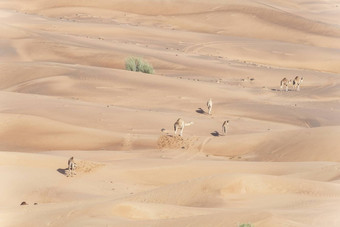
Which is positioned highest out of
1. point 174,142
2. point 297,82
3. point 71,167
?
point 297,82

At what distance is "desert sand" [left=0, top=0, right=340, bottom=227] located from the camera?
12648mm

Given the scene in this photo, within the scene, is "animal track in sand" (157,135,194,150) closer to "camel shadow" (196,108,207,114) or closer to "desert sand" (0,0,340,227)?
"desert sand" (0,0,340,227)

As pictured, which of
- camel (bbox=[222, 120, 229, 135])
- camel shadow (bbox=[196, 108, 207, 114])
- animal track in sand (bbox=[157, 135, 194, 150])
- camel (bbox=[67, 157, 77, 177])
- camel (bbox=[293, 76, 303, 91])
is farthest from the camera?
camel (bbox=[293, 76, 303, 91])

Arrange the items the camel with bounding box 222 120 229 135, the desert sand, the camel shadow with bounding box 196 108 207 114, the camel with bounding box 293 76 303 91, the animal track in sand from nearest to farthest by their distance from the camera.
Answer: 1. the desert sand
2. the animal track in sand
3. the camel with bounding box 222 120 229 135
4. the camel shadow with bounding box 196 108 207 114
5. the camel with bounding box 293 76 303 91

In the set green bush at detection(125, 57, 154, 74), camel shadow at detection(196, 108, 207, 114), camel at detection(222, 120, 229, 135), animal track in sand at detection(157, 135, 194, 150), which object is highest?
green bush at detection(125, 57, 154, 74)

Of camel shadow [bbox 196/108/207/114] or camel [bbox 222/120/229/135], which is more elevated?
camel shadow [bbox 196/108/207/114]

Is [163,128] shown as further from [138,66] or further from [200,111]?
[138,66]

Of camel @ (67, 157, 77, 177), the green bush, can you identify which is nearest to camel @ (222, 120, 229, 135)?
camel @ (67, 157, 77, 177)

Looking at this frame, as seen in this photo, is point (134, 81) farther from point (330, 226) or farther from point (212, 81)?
point (330, 226)

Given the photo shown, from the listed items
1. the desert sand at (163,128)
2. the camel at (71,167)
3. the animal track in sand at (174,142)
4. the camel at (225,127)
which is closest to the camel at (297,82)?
the desert sand at (163,128)

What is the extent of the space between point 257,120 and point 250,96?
4.74 meters

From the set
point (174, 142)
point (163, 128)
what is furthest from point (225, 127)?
point (174, 142)

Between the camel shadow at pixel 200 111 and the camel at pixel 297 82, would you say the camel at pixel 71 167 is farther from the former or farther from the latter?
the camel at pixel 297 82

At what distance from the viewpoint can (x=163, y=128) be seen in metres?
22.6
